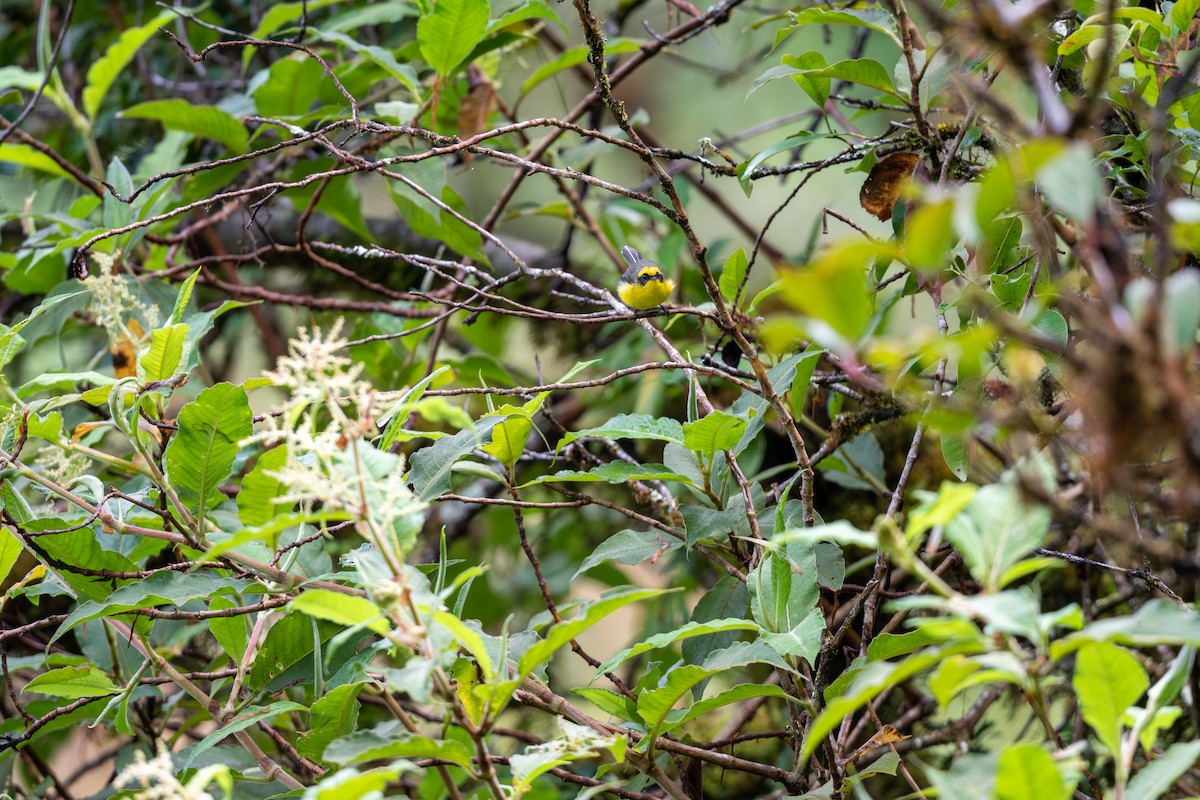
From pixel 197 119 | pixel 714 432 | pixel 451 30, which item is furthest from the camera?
pixel 197 119

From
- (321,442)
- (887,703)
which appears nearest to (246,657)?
(321,442)

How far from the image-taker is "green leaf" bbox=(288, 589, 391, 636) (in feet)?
2.27

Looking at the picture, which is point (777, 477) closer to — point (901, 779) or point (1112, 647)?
point (901, 779)

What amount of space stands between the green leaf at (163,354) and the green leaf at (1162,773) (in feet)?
3.11

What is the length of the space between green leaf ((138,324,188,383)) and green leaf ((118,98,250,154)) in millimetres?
796

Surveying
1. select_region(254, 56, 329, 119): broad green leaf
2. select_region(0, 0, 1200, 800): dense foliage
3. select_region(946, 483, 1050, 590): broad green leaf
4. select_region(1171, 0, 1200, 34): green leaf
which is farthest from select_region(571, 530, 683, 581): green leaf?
select_region(254, 56, 329, 119): broad green leaf

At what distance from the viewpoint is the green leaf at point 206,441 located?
1.00 metres

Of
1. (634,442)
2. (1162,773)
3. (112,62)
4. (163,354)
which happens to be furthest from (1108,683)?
(112,62)

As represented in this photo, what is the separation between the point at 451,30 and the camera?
1472 mm

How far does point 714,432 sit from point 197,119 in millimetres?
1219

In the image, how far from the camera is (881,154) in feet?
4.36

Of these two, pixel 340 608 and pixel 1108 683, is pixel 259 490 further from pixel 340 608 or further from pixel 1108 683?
pixel 1108 683

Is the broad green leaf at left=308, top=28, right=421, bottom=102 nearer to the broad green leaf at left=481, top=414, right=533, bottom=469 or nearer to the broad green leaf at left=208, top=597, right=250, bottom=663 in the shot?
the broad green leaf at left=481, top=414, right=533, bottom=469

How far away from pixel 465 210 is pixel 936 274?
860mm
